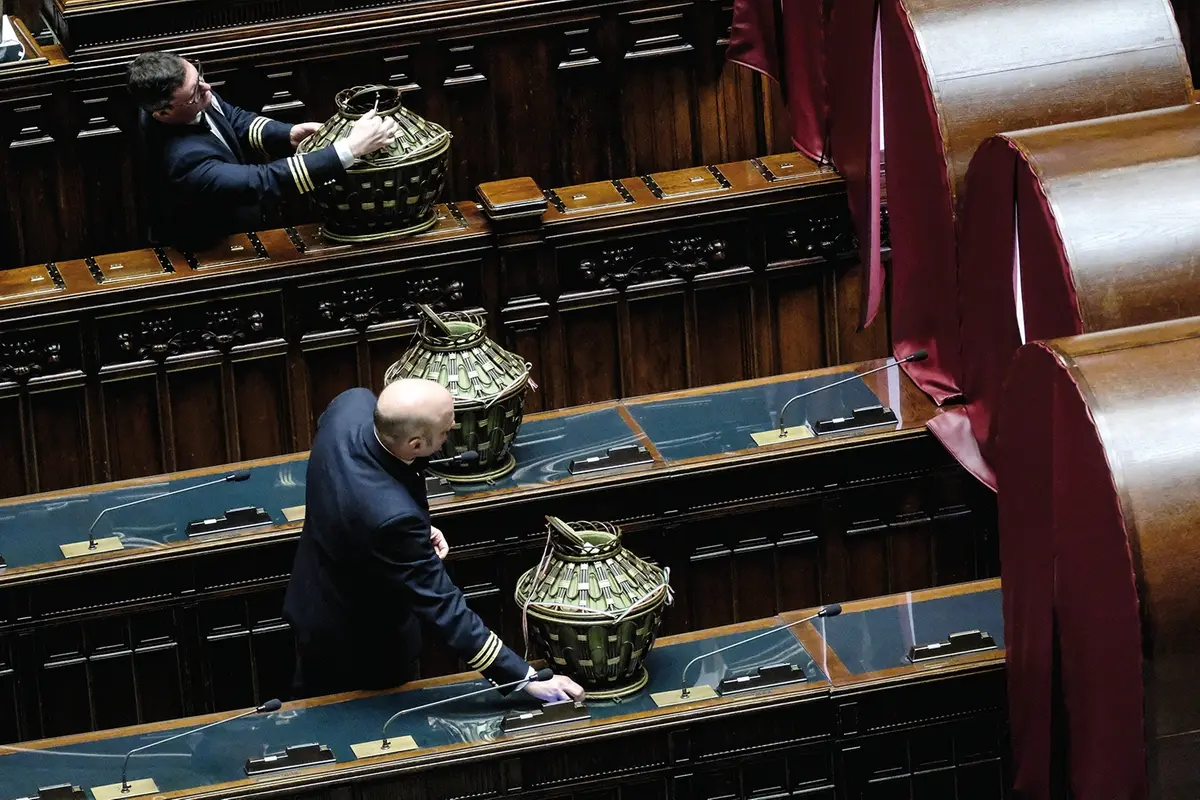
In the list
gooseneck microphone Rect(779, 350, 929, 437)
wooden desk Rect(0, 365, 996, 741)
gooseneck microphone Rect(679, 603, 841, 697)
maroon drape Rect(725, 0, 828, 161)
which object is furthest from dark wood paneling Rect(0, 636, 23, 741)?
maroon drape Rect(725, 0, 828, 161)

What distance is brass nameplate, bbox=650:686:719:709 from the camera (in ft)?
17.3

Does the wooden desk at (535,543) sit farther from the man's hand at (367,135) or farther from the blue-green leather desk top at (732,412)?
the man's hand at (367,135)

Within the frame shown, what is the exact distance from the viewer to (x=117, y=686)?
5980mm

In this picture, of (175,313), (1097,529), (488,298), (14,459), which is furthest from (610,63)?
(1097,529)

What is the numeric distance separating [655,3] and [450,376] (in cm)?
184

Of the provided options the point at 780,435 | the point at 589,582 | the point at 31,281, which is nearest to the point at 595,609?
the point at 589,582

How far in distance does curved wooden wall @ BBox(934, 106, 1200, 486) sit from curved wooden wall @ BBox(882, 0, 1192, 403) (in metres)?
0.23

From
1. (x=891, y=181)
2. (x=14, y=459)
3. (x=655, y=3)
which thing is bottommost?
(x=14, y=459)

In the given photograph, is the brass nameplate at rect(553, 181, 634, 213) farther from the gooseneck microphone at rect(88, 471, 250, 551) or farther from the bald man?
the bald man

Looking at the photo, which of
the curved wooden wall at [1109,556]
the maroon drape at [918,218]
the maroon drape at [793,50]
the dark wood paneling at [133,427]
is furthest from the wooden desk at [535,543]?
the maroon drape at [793,50]

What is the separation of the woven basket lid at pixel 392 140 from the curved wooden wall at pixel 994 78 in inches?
52.0

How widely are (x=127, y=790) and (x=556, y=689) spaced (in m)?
0.96

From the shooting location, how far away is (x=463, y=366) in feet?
19.2

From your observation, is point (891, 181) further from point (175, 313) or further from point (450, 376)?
point (175, 313)
